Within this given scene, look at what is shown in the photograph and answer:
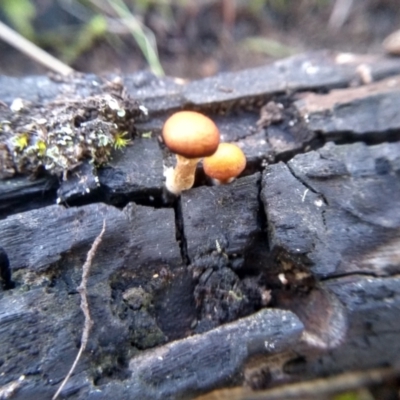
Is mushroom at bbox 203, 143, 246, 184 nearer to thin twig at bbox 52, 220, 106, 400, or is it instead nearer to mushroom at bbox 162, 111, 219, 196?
mushroom at bbox 162, 111, 219, 196

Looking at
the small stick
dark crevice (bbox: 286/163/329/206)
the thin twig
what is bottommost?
the thin twig

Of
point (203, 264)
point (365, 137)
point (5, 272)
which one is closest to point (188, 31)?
point (365, 137)

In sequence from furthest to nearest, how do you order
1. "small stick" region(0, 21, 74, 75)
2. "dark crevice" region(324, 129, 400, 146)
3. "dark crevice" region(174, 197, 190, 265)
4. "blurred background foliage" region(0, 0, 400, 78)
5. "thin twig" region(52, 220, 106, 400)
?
"blurred background foliage" region(0, 0, 400, 78), "small stick" region(0, 21, 74, 75), "dark crevice" region(324, 129, 400, 146), "dark crevice" region(174, 197, 190, 265), "thin twig" region(52, 220, 106, 400)

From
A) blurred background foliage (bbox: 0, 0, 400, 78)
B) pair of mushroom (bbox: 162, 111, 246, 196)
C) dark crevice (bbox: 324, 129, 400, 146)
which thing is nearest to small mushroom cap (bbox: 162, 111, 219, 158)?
pair of mushroom (bbox: 162, 111, 246, 196)

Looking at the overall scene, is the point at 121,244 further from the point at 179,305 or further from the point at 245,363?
the point at 245,363

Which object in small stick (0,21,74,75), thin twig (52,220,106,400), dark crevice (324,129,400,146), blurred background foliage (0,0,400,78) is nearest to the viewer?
thin twig (52,220,106,400)

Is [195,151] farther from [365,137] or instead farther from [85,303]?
[365,137]

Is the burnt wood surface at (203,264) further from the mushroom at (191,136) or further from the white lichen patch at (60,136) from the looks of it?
the mushroom at (191,136)
